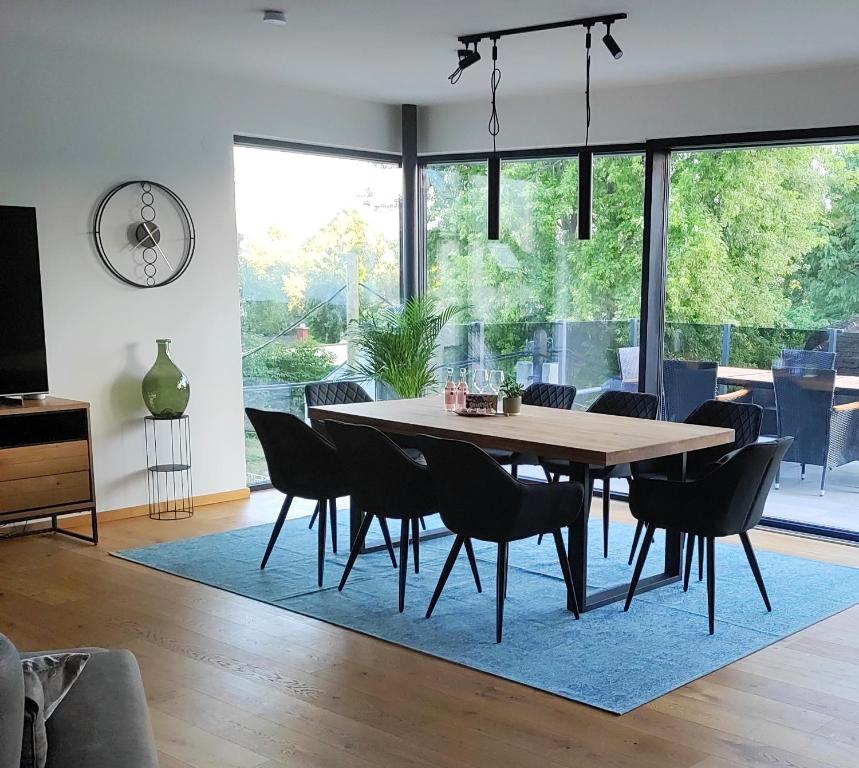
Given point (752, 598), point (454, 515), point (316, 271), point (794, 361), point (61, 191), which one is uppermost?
point (61, 191)

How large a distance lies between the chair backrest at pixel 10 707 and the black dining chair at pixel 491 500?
2.45 metres

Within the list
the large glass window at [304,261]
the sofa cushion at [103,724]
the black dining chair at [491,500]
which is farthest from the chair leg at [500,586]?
the large glass window at [304,261]

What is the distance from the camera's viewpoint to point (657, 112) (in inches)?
252

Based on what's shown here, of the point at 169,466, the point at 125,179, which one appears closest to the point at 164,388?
the point at 169,466

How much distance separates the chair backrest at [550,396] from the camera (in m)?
5.82

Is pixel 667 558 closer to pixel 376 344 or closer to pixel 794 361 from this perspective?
pixel 794 361

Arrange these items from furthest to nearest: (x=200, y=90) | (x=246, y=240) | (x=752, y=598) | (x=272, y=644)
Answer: (x=246, y=240), (x=200, y=90), (x=752, y=598), (x=272, y=644)

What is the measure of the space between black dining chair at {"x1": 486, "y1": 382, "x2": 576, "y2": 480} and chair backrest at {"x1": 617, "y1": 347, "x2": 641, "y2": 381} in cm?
101

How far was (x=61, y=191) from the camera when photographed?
18.9 feet

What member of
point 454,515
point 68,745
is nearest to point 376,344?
point 454,515

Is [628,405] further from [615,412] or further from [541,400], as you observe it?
[541,400]

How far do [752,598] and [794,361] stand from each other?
1821 millimetres

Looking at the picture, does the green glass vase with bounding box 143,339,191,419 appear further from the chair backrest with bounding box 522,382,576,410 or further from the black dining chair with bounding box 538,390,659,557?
the black dining chair with bounding box 538,390,659,557

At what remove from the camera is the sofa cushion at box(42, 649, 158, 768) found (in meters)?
1.81
